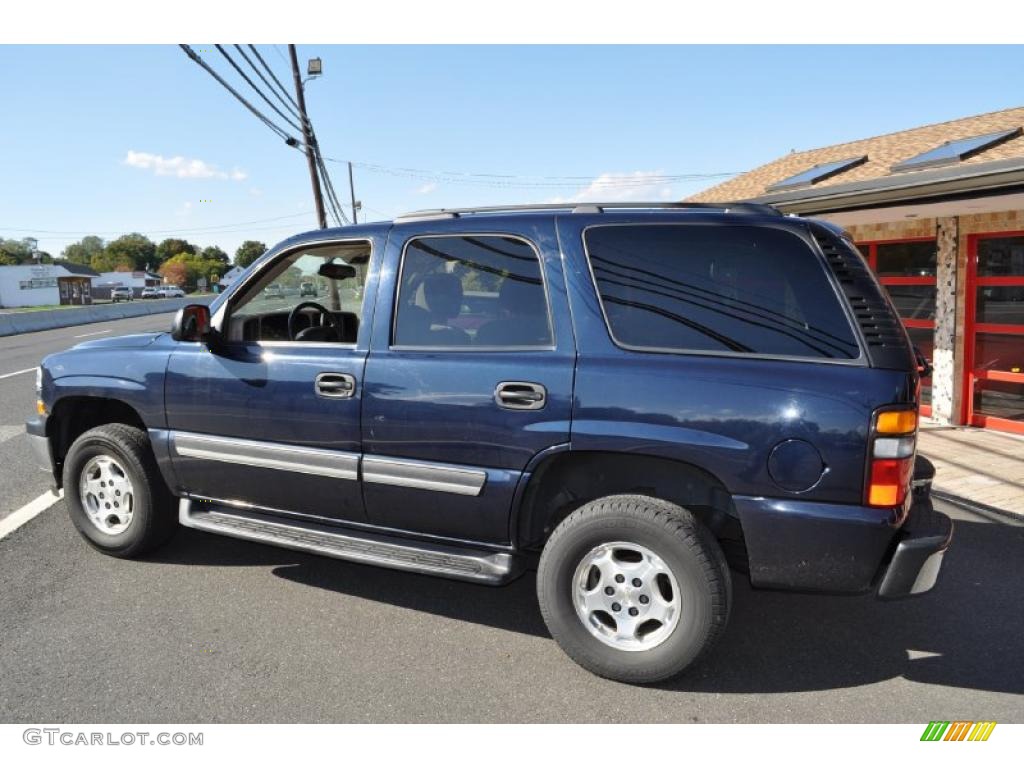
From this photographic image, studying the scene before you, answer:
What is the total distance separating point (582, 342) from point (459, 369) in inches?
22.0

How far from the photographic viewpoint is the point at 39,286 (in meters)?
75.3

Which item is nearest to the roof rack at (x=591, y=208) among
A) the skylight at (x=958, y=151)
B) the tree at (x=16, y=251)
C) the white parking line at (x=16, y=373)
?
the skylight at (x=958, y=151)

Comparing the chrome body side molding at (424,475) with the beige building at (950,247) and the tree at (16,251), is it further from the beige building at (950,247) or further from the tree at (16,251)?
the tree at (16,251)

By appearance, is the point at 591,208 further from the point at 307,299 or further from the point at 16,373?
the point at 16,373

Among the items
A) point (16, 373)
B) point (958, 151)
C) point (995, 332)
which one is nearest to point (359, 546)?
point (958, 151)

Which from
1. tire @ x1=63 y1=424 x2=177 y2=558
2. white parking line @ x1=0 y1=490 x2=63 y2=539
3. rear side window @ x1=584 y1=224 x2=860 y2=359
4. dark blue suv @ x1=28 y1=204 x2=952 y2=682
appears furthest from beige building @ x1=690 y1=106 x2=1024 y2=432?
white parking line @ x1=0 y1=490 x2=63 y2=539

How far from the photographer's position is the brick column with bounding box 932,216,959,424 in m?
8.46

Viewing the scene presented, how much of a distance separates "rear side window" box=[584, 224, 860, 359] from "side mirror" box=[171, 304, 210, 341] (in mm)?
2033

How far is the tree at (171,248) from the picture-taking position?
15175 centimetres

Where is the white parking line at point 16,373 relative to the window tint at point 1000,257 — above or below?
below

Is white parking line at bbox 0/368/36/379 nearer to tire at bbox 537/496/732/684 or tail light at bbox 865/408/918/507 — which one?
tire at bbox 537/496/732/684

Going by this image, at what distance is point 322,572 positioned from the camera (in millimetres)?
4262

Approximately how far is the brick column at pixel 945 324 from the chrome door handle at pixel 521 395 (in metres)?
7.25

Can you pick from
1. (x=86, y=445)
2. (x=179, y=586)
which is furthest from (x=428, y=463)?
(x=86, y=445)
